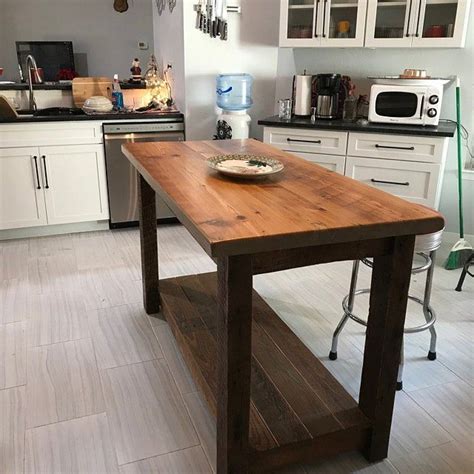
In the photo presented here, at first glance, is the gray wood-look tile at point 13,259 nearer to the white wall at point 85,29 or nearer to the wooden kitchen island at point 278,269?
the wooden kitchen island at point 278,269

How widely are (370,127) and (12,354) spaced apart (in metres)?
2.58

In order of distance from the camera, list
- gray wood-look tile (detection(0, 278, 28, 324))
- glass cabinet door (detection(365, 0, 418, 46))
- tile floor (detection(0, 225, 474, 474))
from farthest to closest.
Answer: glass cabinet door (detection(365, 0, 418, 46)) < gray wood-look tile (detection(0, 278, 28, 324)) < tile floor (detection(0, 225, 474, 474))

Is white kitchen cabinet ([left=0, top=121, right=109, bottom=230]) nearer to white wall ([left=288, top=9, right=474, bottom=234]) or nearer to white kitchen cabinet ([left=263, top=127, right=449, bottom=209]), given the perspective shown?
white kitchen cabinet ([left=263, top=127, right=449, bottom=209])

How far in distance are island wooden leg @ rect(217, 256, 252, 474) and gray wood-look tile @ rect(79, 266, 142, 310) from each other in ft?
4.67

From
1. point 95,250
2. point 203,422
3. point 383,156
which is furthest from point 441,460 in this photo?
point 95,250

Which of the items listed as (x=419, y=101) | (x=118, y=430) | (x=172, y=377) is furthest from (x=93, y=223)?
(x=419, y=101)

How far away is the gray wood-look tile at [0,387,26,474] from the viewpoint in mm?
1636

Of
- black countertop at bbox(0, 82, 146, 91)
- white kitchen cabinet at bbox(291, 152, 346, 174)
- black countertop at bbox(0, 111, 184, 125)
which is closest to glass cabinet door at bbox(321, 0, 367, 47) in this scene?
white kitchen cabinet at bbox(291, 152, 346, 174)

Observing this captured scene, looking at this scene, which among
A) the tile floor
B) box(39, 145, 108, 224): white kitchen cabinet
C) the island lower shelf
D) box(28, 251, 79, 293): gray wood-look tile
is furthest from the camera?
box(39, 145, 108, 224): white kitchen cabinet

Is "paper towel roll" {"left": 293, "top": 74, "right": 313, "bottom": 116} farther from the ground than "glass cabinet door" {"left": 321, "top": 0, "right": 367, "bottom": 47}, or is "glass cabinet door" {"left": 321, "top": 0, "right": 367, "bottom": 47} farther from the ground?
"glass cabinet door" {"left": 321, "top": 0, "right": 367, "bottom": 47}

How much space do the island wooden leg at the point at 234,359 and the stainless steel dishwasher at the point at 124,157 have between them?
229cm

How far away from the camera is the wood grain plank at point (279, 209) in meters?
1.22

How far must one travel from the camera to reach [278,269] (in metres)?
1.32

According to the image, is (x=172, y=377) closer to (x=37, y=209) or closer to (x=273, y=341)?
(x=273, y=341)
